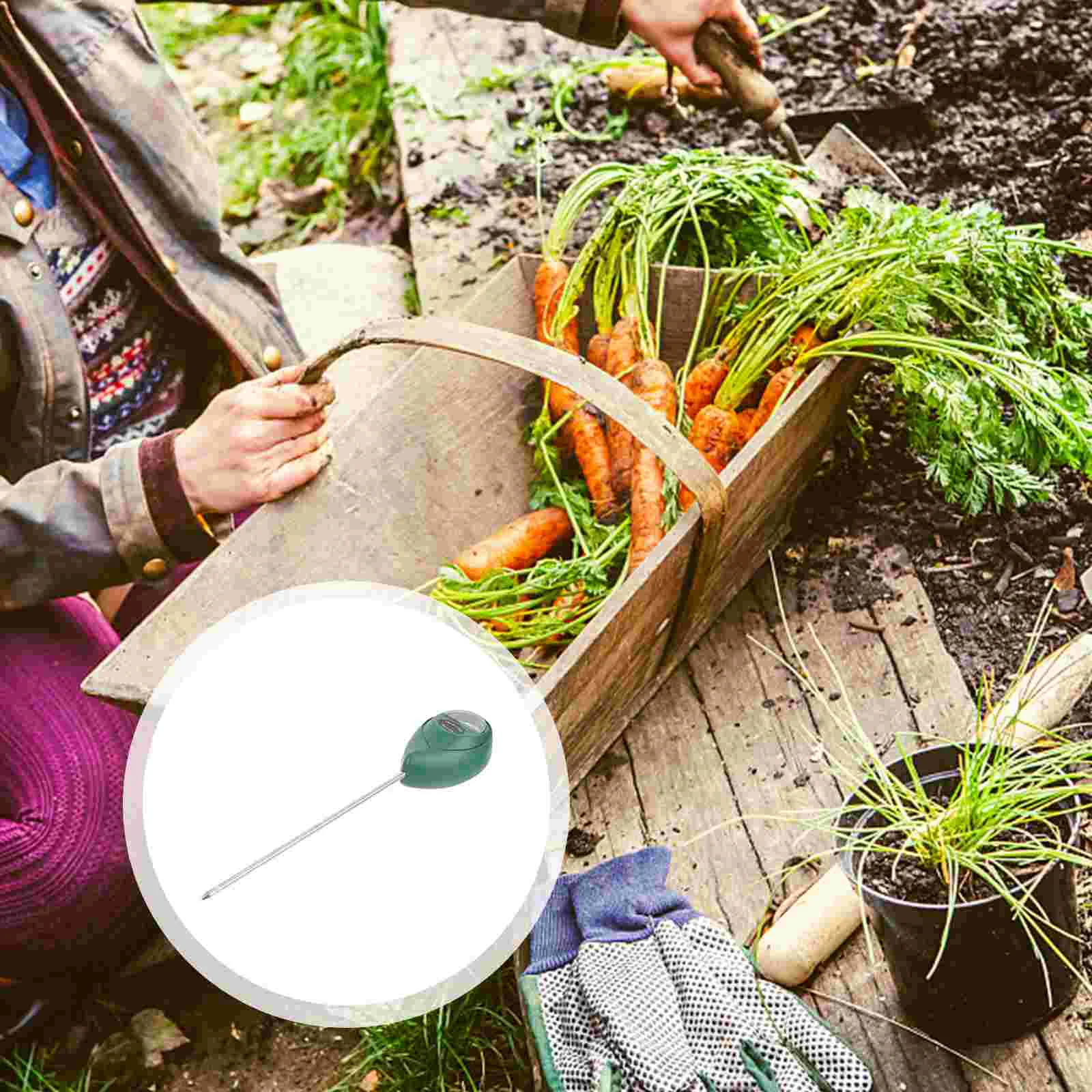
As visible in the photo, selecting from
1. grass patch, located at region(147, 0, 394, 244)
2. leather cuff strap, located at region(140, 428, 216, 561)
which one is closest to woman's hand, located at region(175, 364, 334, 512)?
leather cuff strap, located at region(140, 428, 216, 561)

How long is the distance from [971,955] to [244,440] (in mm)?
1311

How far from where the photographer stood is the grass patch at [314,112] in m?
4.06

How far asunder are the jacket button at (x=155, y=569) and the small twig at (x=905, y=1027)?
1.23 m

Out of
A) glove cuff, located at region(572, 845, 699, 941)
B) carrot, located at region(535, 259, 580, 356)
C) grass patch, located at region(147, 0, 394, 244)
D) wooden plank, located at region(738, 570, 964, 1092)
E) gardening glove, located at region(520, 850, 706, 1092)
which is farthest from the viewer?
grass patch, located at region(147, 0, 394, 244)

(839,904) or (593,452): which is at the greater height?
(593,452)

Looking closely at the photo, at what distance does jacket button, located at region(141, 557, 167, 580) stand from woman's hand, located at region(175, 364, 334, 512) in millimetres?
123

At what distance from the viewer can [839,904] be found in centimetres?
201

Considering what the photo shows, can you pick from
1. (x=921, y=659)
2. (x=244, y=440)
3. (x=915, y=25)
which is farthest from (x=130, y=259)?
(x=915, y=25)

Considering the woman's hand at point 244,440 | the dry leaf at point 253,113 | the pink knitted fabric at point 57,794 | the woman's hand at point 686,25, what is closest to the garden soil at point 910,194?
the pink knitted fabric at point 57,794

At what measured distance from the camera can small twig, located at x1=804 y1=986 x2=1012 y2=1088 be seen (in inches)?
75.1

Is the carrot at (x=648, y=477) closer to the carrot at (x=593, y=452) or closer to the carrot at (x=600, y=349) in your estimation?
the carrot at (x=593, y=452)

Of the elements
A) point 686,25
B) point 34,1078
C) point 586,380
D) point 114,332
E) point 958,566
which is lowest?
point 34,1078

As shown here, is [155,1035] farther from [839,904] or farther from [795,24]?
[795,24]

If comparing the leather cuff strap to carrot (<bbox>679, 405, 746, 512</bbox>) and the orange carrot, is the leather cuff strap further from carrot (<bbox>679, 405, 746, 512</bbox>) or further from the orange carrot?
carrot (<bbox>679, 405, 746, 512</bbox>)
